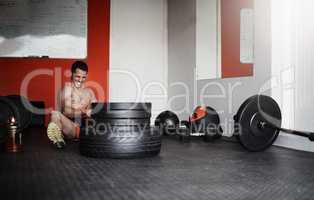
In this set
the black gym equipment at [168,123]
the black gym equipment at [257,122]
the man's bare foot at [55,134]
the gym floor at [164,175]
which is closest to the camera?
the gym floor at [164,175]

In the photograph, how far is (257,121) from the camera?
237cm

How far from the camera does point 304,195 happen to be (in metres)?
1.31

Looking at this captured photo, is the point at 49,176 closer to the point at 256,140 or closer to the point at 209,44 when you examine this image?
the point at 256,140

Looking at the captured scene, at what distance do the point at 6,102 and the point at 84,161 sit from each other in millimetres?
1102

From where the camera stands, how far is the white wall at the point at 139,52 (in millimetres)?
4945

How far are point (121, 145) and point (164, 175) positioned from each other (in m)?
0.51

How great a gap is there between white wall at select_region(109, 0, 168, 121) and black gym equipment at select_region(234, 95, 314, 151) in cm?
266

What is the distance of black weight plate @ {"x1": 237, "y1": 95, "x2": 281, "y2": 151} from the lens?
7.66 ft

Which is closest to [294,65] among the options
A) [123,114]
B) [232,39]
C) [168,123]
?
[232,39]

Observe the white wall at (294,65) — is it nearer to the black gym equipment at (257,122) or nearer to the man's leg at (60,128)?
the black gym equipment at (257,122)

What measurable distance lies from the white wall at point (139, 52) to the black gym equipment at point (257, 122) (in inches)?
105

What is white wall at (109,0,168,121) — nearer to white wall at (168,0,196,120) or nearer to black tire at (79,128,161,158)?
white wall at (168,0,196,120)

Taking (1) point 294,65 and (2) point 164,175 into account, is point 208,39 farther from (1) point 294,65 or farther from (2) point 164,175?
(2) point 164,175

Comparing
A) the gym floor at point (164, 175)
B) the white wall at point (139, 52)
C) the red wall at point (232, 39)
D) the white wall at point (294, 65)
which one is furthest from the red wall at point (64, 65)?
the white wall at point (294, 65)
